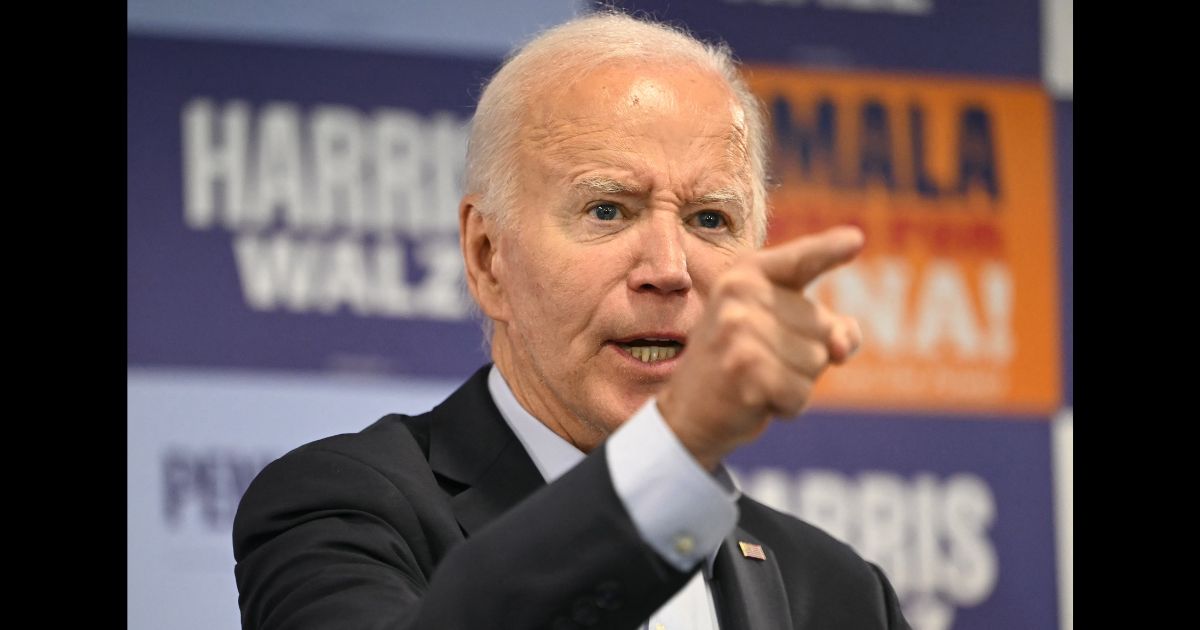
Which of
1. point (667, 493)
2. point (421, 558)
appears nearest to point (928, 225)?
point (421, 558)

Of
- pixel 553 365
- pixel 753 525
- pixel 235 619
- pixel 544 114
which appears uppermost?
pixel 544 114

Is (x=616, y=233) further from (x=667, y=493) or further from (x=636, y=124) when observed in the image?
(x=667, y=493)

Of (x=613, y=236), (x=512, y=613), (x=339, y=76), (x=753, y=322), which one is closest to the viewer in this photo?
(x=753, y=322)

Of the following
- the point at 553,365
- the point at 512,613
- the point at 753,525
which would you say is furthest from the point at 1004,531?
the point at 512,613

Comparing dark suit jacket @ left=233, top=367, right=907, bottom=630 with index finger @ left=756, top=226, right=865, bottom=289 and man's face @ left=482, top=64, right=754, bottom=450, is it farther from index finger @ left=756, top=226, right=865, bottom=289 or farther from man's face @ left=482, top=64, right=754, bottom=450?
index finger @ left=756, top=226, right=865, bottom=289

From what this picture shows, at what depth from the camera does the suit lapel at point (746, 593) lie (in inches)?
96.0

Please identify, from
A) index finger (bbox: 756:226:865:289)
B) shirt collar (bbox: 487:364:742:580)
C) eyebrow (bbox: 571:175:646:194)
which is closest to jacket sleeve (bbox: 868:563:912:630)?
shirt collar (bbox: 487:364:742:580)

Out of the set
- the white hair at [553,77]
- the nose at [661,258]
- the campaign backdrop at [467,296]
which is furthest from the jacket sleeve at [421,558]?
the campaign backdrop at [467,296]

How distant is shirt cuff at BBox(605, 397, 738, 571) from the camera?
1.61 metres

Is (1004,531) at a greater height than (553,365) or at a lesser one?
lesser

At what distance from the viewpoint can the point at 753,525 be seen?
272 cm

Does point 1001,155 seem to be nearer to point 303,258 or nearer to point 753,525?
point 303,258

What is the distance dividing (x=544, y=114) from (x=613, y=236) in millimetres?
249

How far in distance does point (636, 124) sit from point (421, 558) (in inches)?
28.5
